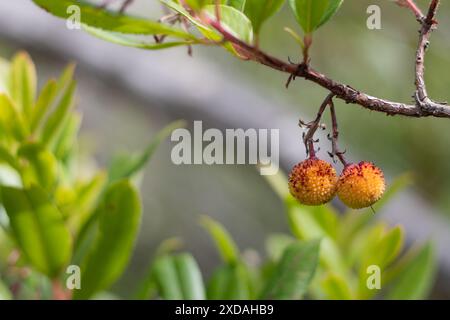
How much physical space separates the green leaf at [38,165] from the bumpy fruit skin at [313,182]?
0.42 meters

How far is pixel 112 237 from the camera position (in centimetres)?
103

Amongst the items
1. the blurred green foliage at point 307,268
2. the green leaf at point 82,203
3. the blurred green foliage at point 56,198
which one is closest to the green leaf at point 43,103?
the blurred green foliage at point 56,198

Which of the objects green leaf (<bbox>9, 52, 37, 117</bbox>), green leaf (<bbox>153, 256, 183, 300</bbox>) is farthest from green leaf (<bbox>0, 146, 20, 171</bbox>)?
green leaf (<bbox>153, 256, 183, 300</bbox>)

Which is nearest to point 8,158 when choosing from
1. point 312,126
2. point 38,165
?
point 38,165

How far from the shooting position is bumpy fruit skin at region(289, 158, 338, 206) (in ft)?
2.47

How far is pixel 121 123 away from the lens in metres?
3.74

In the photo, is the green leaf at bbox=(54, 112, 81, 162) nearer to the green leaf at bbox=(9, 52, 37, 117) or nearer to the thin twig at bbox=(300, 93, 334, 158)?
the green leaf at bbox=(9, 52, 37, 117)

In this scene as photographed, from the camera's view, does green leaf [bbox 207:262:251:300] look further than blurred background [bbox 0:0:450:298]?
No

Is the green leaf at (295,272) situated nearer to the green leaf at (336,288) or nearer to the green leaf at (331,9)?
the green leaf at (336,288)

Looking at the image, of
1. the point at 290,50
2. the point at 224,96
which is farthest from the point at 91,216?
the point at 290,50

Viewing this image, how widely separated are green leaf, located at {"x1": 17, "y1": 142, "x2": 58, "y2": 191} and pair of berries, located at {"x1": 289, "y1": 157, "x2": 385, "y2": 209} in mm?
417

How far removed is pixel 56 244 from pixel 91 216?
64 mm

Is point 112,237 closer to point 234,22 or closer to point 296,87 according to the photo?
point 234,22
